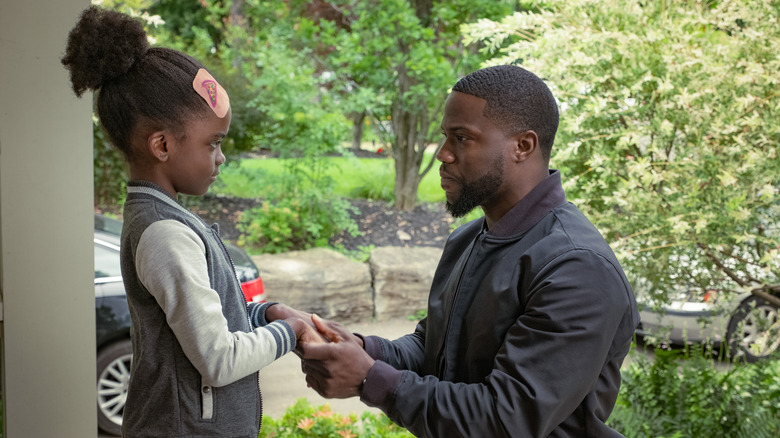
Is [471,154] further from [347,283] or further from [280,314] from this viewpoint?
[347,283]

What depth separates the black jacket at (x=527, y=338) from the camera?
148 cm

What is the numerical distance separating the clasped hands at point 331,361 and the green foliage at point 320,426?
56.3 inches

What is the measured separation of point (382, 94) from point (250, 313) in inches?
238

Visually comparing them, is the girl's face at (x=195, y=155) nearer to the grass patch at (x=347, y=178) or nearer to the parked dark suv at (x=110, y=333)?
the parked dark suv at (x=110, y=333)

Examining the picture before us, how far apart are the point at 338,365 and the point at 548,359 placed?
0.52 meters

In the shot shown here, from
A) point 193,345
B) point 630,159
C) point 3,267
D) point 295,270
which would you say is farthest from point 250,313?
point 295,270

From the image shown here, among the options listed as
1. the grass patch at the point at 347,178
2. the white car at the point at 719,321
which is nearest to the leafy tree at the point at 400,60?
the grass patch at the point at 347,178

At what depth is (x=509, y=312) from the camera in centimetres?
160

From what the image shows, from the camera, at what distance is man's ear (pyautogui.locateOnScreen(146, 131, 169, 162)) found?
5.34 ft

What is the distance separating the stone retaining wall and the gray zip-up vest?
4591 mm

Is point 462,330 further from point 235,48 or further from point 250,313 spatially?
point 235,48

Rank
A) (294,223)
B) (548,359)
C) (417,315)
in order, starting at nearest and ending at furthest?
(548,359), (417,315), (294,223)

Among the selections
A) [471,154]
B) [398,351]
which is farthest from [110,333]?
[471,154]

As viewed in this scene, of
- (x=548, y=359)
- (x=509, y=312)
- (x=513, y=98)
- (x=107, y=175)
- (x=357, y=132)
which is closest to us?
(x=548, y=359)
